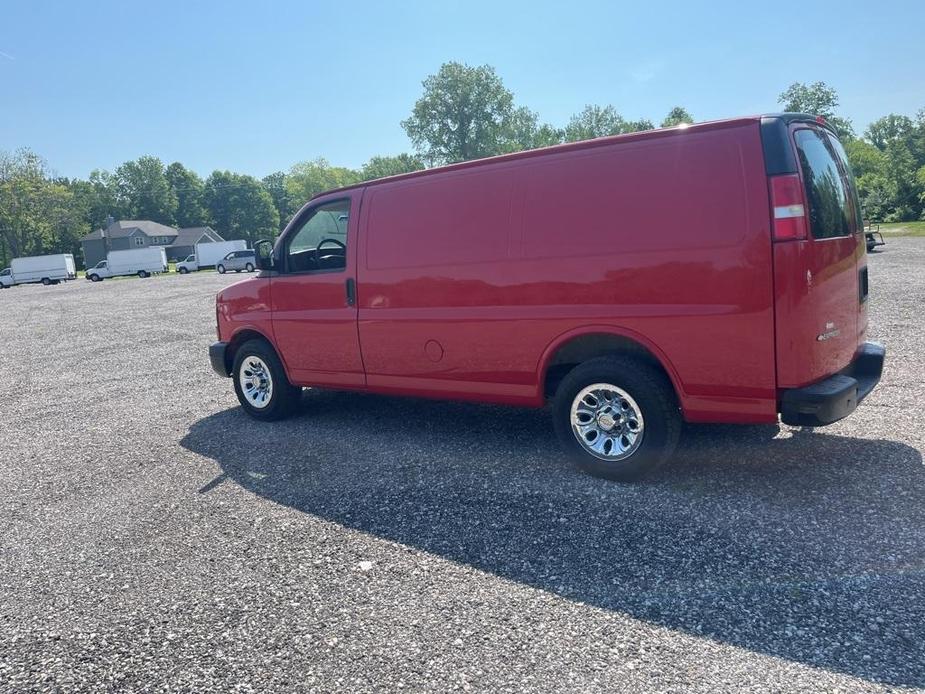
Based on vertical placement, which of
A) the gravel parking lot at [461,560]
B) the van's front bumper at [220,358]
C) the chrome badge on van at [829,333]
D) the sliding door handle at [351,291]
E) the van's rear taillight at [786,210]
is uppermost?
the van's rear taillight at [786,210]

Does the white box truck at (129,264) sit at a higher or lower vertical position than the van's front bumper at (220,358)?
higher

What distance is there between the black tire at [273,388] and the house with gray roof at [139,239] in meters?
80.8

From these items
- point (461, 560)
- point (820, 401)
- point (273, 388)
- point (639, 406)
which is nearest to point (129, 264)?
point (273, 388)

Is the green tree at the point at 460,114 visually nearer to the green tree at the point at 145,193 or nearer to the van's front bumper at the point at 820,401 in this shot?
the green tree at the point at 145,193

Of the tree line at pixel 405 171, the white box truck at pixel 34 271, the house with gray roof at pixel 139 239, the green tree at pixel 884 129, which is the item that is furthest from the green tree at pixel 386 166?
the green tree at pixel 884 129

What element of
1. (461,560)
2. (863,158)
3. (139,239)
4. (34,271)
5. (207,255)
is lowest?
(461,560)

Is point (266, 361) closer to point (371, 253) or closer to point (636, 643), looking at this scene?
point (371, 253)

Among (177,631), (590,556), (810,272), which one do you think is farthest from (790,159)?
(177,631)

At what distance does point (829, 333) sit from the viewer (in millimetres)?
4215

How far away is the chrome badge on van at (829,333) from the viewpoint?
412 centimetres

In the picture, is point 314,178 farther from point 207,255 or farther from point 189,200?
point 207,255

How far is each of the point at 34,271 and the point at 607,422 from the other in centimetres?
6228

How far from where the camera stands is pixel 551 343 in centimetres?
487

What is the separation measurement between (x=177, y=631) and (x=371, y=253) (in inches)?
135
